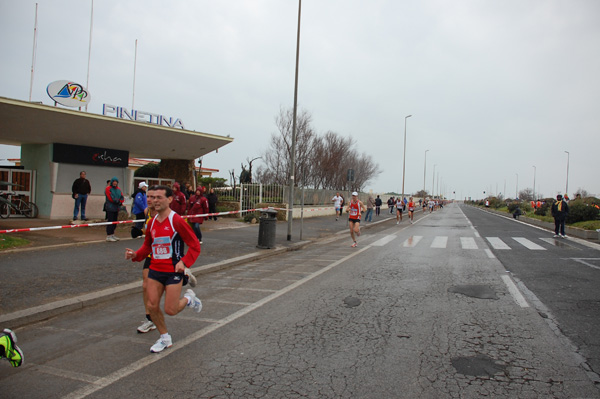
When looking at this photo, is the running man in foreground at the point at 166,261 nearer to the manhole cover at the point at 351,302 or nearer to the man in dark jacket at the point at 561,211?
the manhole cover at the point at 351,302

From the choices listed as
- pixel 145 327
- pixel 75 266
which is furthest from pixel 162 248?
pixel 75 266

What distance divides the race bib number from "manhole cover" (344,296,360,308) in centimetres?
281

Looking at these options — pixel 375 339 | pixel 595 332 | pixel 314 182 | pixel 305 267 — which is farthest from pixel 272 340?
pixel 314 182

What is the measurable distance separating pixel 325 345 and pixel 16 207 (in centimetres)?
1557

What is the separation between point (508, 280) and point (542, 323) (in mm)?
2778

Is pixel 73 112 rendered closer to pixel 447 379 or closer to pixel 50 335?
pixel 50 335

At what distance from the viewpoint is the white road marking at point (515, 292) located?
6051 millimetres

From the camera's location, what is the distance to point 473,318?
5273 millimetres

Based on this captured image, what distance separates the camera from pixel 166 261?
4.12 m

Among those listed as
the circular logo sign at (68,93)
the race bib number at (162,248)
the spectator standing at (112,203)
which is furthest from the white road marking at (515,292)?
the circular logo sign at (68,93)

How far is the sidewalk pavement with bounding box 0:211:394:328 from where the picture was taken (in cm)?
558

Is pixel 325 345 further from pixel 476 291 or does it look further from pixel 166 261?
pixel 476 291

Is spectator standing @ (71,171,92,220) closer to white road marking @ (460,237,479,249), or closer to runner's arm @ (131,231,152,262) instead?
runner's arm @ (131,231,152,262)

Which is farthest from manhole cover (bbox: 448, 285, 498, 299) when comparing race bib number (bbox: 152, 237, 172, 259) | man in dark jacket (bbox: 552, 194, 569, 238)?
man in dark jacket (bbox: 552, 194, 569, 238)
